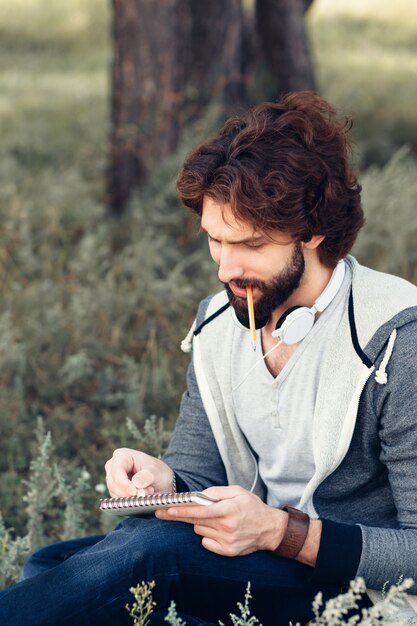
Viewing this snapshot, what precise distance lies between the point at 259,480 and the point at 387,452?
1.91ft

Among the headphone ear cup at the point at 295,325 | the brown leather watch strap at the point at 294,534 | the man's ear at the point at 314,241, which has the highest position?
the man's ear at the point at 314,241

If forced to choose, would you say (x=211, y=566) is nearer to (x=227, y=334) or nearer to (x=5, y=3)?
(x=227, y=334)

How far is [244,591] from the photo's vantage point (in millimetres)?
2770

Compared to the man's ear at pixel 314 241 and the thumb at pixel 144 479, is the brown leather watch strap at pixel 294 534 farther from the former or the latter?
the man's ear at pixel 314 241

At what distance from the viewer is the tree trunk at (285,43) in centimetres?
823

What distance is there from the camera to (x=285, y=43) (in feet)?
27.1

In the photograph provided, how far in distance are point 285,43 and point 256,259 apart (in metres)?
5.81

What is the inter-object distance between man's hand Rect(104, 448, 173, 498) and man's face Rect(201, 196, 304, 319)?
569 mm

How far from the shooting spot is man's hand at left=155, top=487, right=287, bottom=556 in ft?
8.66

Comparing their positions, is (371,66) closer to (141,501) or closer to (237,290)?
(237,290)

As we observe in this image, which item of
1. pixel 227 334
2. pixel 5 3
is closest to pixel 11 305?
pixel 227 334

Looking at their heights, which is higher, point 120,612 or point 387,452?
point 387,452

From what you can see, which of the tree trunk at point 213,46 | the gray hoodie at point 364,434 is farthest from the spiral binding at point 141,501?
the tree trunk at point 213,46

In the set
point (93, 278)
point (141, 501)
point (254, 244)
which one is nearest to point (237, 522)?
point (141, 501)
